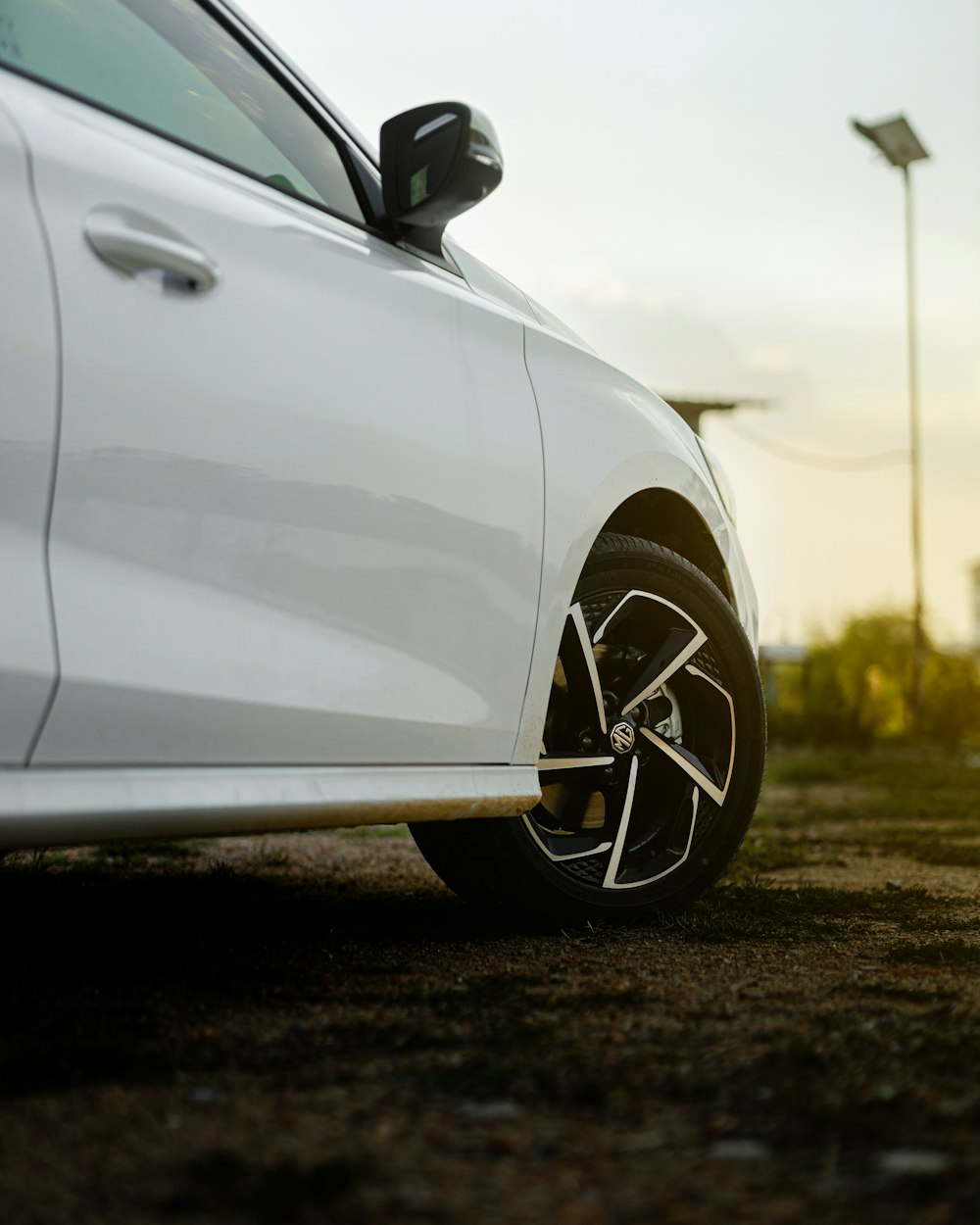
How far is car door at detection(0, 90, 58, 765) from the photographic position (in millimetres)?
1702

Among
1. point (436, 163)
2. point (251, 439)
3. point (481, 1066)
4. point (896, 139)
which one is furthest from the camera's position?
point (896, 139)

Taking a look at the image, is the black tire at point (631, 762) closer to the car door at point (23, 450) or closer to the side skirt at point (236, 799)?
the side skirt at point (236, 799)

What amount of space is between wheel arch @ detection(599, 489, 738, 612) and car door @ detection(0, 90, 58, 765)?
1652 millimetres

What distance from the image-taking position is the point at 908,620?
823 inches

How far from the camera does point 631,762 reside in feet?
9.11

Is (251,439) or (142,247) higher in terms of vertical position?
(142,247)

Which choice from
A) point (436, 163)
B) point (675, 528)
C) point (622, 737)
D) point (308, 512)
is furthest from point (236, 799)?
point (675, 528)

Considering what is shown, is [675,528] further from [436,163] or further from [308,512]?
[308,512]

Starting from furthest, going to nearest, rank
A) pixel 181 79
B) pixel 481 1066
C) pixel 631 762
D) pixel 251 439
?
pixel 631 762 < pixel 181 79 < pixel 251 439 < pixel 481 1066

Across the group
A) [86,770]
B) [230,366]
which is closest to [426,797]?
[86,770]

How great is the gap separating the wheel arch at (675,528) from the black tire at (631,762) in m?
0.21

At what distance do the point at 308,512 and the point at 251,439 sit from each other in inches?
6.2

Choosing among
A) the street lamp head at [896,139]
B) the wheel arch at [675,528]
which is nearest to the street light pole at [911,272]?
the street lamp head at [896,139]

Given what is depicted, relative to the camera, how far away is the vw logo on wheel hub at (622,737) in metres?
2.76
